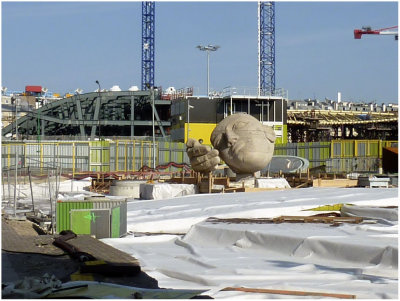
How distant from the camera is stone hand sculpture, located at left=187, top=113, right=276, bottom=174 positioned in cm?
3703

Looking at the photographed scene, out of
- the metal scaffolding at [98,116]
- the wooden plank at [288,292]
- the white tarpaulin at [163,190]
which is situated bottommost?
Answer: the white tarpaulin at [163,190]

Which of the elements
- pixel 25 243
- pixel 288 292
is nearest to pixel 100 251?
pixel 25 243

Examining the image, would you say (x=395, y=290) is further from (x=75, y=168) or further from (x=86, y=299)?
(x=75, y=168)

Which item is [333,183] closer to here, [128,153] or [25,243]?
[25,243]

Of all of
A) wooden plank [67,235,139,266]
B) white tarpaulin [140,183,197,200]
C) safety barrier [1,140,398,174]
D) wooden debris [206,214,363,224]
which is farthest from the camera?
safety barrier [1,140,398,174]

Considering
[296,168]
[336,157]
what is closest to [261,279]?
[296,168]

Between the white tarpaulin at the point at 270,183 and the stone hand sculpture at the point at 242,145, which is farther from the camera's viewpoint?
the white tarpaulin at the point at 270,183

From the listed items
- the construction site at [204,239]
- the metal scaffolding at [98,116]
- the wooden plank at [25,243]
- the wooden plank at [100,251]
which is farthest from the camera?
the metal scaffolding at [98,116]

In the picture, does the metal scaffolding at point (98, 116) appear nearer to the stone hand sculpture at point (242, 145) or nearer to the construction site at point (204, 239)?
the construction site at point (204, 239)

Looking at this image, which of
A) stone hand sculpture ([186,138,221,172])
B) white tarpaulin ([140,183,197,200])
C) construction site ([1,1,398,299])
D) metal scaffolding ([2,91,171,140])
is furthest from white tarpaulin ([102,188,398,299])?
metal scaffolding ([2,91,171,140])

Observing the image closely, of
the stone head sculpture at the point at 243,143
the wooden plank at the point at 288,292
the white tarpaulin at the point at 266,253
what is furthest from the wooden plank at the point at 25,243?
the stone head sculpture at the point at 243,143

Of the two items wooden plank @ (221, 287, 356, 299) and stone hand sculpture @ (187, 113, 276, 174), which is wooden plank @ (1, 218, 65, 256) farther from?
Answer: stone hand sculpture @ (187, 113, 276, 174)

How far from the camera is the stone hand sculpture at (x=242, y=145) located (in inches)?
1458

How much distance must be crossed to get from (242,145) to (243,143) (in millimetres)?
115
